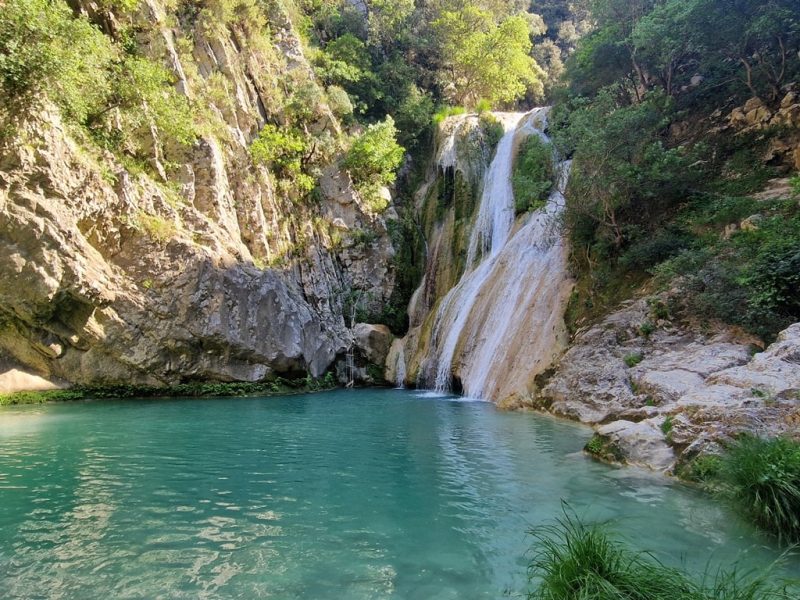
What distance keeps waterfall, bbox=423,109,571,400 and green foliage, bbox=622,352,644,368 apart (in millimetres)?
3207

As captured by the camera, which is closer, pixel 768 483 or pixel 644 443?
pixel 768 483

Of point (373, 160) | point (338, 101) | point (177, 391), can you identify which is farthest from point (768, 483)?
point (338, 101)

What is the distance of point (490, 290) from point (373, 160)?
1139cm

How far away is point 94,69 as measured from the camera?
50.4 ft

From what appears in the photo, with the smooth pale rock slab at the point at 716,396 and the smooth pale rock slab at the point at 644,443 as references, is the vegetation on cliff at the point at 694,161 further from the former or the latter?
the smooth pale rock slab at the point at 644,443

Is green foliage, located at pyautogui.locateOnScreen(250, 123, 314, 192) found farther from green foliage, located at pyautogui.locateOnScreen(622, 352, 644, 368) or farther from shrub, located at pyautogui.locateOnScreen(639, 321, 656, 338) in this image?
green foliage, located at pyautogui.locateOnScreen(622, 352, 644, 368)

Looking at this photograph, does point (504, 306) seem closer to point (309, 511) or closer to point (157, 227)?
point (157, 227)

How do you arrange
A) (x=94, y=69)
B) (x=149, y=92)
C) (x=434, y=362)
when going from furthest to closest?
(x=434, y=362), (x=149, y=92), (x=94, y=69)

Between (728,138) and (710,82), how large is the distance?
2957 mm

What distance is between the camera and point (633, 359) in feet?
38.1

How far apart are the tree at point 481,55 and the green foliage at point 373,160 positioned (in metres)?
10.9

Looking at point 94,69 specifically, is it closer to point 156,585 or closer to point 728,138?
point 156,585

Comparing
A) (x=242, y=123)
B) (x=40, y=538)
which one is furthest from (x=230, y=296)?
(x=40, y=538)

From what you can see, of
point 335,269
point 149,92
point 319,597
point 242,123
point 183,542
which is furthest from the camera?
point 335,269
